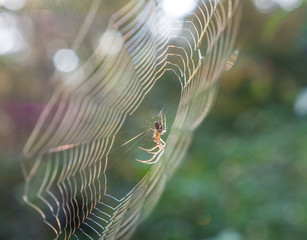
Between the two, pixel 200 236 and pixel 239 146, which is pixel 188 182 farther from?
pixel 239 146

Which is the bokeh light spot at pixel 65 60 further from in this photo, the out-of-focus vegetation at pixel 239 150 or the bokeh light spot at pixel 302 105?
the bokeh light spot at pixel 302 105

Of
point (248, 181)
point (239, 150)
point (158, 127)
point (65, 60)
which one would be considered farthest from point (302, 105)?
point (65, 60)

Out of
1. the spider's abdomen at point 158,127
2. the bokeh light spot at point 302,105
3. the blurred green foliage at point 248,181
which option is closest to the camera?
the bokeh light spot at point 302,105

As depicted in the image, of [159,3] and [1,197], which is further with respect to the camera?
[1,197]

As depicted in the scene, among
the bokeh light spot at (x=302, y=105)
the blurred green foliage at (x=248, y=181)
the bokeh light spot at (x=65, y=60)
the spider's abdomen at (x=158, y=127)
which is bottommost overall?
the blurred green foliage at (x=248, y=181)

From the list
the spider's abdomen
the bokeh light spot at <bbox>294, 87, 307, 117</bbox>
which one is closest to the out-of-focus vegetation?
the bokeh light spot at <bbox>294, 87, 307, 117</bbox>

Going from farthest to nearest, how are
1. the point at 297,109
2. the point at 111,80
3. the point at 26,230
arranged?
the point at 26,230
the point at 111,80
the point at 297,109

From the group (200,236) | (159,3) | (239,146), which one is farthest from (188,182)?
(159,3)

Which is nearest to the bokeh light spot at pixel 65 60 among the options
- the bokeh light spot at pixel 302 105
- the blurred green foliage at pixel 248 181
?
the blurred green foliage at pixel 248 181

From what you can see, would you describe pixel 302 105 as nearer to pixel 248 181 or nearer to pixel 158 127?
pixel 158 127
